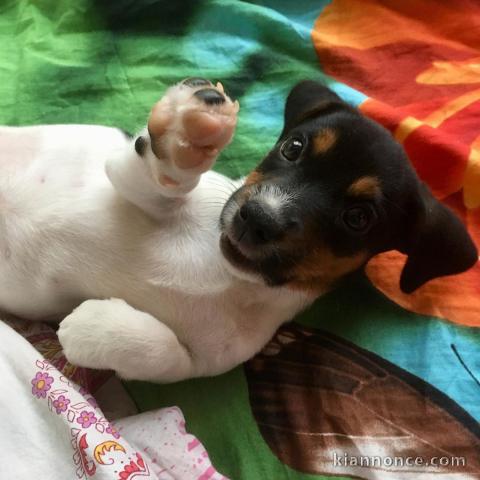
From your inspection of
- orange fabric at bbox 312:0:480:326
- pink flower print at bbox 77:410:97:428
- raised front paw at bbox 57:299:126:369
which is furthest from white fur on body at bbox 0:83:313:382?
orange fabric at bbox 312:0:480:326

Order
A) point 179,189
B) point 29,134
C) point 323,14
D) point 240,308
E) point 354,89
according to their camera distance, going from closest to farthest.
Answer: point 179,189
point 240,308
point 29,134
point 354,89
point 323,14

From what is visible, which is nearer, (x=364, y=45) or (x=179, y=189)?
(x=179, y=189)

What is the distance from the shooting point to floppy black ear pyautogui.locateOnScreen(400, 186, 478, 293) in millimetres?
1489

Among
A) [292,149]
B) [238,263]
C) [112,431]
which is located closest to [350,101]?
[292,149]

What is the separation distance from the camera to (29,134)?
1636 millimetres

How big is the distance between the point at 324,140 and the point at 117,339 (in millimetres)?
583

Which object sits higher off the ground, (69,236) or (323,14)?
(323,14)

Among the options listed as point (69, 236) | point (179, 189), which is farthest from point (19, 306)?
point (179, 189)

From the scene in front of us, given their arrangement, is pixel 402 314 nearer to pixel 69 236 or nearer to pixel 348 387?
pixel 348 387

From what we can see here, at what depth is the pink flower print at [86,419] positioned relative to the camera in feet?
4.40

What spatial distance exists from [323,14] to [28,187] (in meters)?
1.20

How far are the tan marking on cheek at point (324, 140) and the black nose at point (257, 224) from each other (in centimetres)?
19

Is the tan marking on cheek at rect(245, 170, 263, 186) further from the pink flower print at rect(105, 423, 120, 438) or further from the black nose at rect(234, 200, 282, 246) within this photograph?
the pink flower print at rect(105, 423, 120, 438)

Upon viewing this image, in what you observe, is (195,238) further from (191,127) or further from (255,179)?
(191,127)
